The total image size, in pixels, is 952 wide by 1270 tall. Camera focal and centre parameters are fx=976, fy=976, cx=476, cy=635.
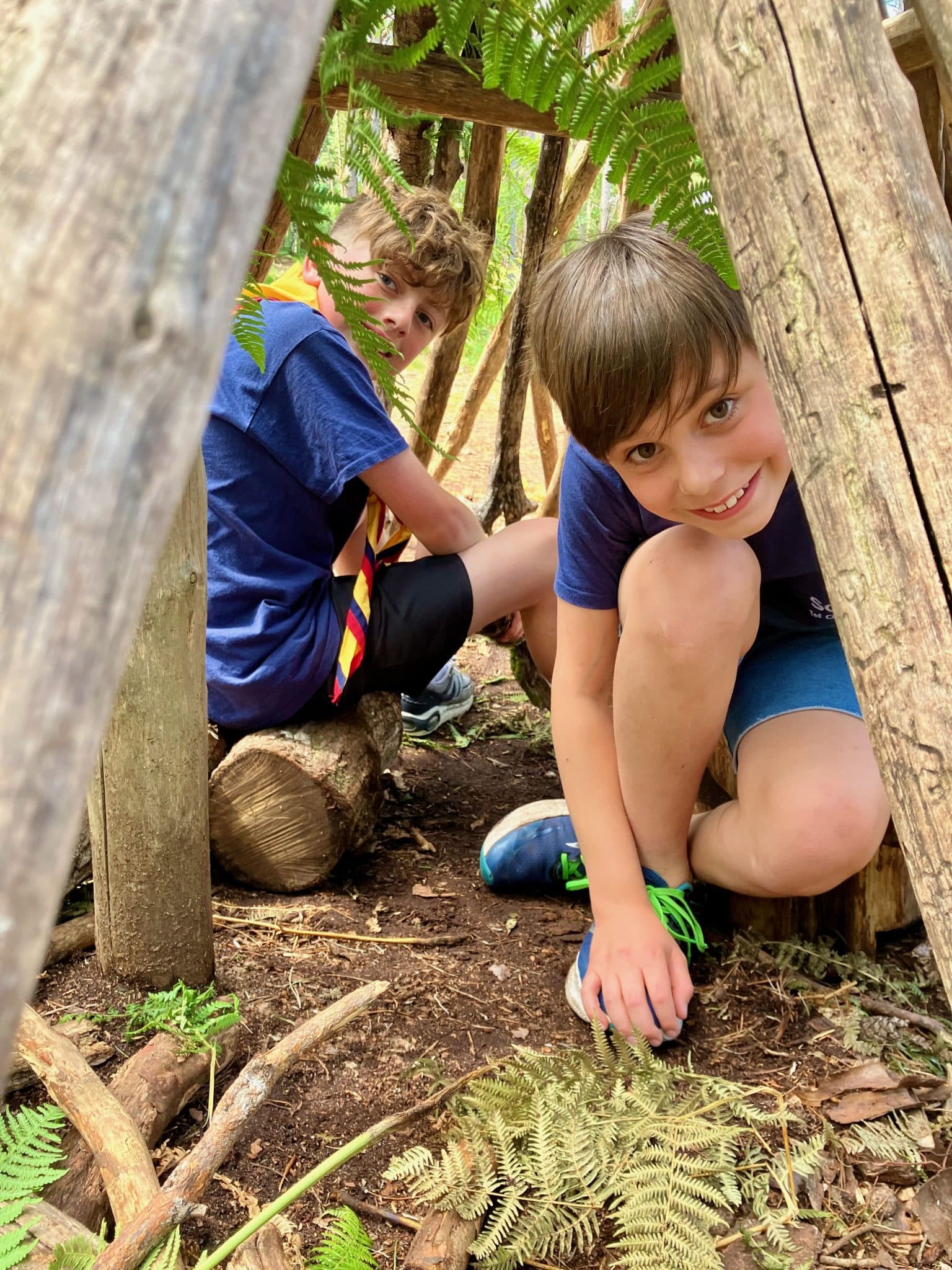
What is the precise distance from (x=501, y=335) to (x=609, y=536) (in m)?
2.52

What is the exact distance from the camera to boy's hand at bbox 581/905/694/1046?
5.16ft

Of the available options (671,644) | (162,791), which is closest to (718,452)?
(671,644)

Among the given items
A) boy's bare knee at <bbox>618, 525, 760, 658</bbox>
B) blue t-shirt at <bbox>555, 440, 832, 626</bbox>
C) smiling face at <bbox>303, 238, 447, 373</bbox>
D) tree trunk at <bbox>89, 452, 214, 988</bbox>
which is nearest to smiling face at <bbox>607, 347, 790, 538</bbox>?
boy's bare knee at <bbox>618, 525, 760, 658</bbox>

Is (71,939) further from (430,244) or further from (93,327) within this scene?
(430,244)

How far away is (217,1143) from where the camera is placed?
1.12 meters

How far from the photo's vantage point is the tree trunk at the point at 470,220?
3008 mm

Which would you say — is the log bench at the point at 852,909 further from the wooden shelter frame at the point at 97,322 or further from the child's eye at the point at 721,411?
the wooden shelter frame at the point at 97,322

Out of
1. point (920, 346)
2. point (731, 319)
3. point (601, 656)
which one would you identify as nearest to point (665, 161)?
point (920, 346)

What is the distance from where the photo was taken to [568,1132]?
126cm

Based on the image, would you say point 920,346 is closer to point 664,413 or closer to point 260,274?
point 664,413

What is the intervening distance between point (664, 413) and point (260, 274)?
4.18 feet

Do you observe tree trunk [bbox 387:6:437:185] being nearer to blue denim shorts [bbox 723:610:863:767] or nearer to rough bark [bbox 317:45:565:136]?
rough bark [bbox 317:45:565:136]

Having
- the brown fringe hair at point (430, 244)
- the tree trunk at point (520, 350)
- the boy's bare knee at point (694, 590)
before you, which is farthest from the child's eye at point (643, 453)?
the tree trunk at point (520, 350)

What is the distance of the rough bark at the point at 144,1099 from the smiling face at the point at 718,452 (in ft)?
3.43
